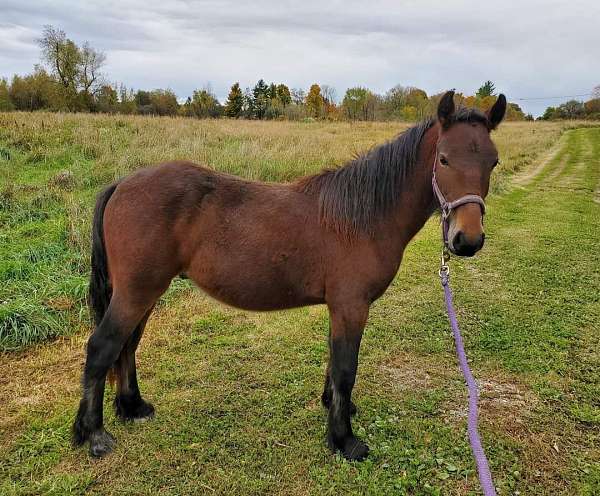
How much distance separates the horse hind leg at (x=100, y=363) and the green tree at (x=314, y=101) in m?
56.8

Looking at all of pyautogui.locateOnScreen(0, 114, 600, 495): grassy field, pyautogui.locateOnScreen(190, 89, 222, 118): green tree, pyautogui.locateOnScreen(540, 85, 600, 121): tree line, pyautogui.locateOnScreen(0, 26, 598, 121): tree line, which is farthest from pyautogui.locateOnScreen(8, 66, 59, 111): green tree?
pyautogui.locateOnScreen(540, 85, 600, 121): tree line

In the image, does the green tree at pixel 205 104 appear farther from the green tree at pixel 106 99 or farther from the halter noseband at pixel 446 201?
the halter noseband at pixel 446 201

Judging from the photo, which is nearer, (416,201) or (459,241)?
(459,241)

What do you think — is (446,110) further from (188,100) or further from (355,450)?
(188,100)

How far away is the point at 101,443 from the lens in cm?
279

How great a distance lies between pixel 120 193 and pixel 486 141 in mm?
2411

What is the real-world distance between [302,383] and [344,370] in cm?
99

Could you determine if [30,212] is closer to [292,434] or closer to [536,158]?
[292,434]

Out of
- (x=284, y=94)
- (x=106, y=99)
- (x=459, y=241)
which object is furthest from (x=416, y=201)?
(x=284, y=94)

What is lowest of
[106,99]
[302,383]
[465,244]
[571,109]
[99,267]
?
[302,383]

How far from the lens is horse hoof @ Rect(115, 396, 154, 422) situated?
3.09 metres

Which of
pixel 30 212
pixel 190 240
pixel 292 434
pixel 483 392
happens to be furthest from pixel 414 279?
pixel 30 212

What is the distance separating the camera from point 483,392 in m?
3.58

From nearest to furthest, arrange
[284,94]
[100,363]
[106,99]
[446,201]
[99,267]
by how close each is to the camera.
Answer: [446,201]
[100,363]
[99,267]
[106,99]
[284,94]
